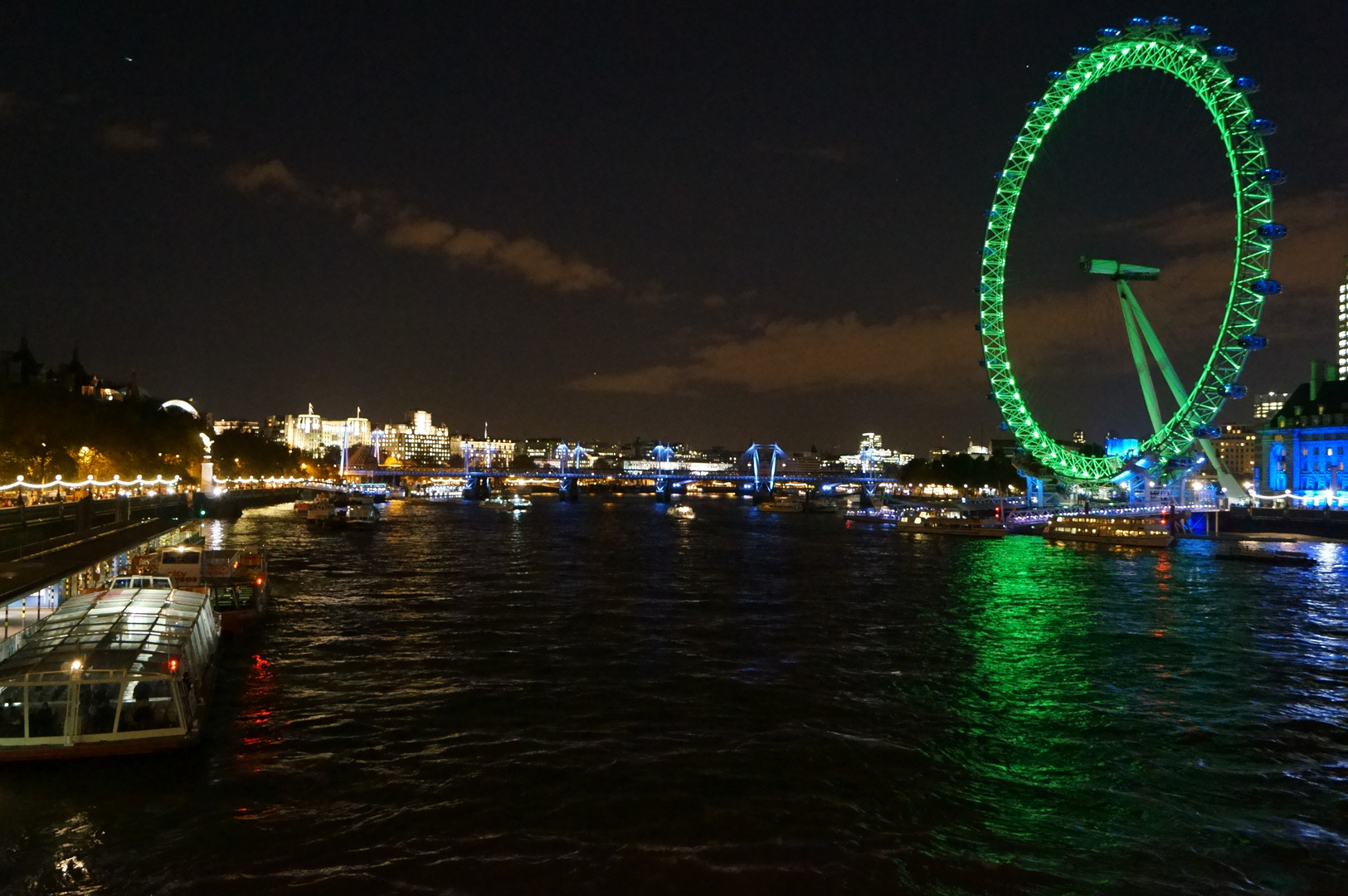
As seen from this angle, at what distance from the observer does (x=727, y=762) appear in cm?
1398

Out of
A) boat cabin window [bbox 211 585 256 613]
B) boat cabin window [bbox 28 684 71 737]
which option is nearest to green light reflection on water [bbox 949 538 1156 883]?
boat cabin window [bbox 28 684 71 737]

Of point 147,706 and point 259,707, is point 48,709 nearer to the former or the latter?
point 147,706

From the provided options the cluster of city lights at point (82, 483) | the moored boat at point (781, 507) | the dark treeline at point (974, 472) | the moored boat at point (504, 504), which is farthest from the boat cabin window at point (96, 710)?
the dark treeline at point (974, 472)

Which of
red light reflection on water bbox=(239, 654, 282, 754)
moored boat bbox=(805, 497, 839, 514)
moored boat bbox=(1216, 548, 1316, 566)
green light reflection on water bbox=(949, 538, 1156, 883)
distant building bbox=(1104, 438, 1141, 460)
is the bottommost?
moored boat bbox=(805, 497, 839, 514)

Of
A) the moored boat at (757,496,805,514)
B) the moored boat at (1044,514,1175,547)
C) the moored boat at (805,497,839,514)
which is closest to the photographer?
the moored boat at (1044,514,1175,547)

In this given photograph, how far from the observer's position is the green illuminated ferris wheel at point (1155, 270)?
53.8m

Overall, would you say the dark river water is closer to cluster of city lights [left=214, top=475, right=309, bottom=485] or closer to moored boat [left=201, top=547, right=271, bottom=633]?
moored boat [left=201, top=547, right=271, bottom=633]

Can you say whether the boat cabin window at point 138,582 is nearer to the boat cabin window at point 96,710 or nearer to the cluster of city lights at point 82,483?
the boat cabin window at point 96,710

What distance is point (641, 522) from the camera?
292 ft

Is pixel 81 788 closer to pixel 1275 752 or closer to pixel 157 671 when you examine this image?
pixel 157 671

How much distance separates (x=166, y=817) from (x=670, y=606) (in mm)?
20059

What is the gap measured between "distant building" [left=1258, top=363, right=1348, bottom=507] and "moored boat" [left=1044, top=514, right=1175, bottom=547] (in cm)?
2296

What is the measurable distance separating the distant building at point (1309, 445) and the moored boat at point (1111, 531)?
75.3 ft

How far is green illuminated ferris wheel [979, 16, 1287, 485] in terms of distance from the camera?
2120 inches
